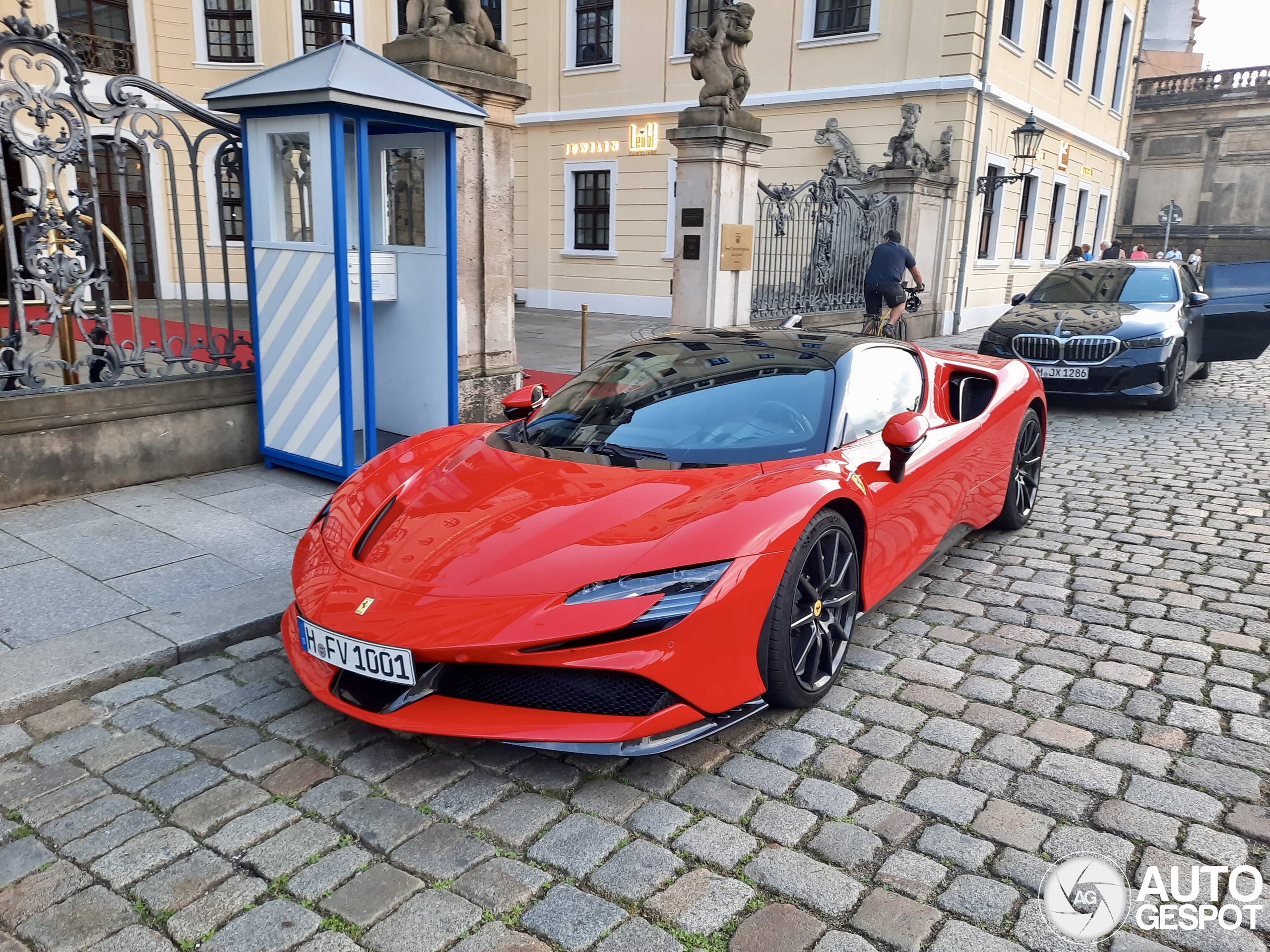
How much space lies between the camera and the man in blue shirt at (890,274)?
42.1 feet

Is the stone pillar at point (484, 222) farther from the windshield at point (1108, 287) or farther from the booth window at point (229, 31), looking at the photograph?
the booth window at point (229, 31)

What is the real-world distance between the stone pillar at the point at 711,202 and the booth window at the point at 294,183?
19.1 ft

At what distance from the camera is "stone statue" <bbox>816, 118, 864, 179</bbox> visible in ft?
57.7

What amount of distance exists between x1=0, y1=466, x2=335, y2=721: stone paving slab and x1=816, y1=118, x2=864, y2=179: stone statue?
14045 millimetres

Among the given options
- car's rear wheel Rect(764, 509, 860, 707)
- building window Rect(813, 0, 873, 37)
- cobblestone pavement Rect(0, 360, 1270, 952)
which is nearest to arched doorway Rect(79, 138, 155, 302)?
building window Rect(813, 0, 873, 37)

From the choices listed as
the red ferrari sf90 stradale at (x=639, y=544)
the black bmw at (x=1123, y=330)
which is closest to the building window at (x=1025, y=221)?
the black bmw at (x=1123, y=330)

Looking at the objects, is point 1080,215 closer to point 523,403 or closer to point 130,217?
point 130,217

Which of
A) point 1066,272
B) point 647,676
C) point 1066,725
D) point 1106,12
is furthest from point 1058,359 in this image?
point 1106,12

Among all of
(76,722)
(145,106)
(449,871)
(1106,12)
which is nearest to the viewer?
(449,871)

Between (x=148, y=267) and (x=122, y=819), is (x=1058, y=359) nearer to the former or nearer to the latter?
(x=122, y=819)

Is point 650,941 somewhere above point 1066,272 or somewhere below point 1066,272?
below

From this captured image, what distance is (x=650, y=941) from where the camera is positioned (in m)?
2.30

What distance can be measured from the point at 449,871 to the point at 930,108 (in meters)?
17.9

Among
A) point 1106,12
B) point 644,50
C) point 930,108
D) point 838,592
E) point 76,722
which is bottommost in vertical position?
point 76,722
